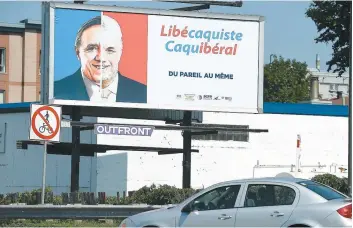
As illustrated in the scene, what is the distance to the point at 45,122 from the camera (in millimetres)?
22328

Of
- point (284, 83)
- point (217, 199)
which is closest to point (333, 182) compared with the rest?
point (217, 199)

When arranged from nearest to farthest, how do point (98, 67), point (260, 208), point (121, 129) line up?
point (260, 208)
point (121, 129)
point (98, 67)

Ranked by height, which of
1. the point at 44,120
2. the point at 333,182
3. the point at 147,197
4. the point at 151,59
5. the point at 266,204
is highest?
the point at 151,59

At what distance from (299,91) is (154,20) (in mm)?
69058

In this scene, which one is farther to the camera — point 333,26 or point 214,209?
point 333,26

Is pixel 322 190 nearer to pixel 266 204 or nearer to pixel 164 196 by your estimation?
pixel 266 204

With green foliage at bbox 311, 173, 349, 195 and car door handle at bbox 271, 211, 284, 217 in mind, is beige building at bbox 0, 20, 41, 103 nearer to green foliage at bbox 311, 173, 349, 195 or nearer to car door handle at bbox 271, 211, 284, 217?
green foliage at bbox 311, 173, 349, 195

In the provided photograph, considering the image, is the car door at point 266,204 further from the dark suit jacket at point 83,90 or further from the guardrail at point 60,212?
the dark suit jacket at point 83,90

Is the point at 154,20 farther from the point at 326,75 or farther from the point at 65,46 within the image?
the point at 326,75

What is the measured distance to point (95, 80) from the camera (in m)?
29.2

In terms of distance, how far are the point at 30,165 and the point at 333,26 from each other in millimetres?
16118

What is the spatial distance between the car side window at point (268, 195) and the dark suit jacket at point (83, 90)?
A: 47.2 feet

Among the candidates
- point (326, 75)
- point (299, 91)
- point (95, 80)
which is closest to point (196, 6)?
point (95, 80)

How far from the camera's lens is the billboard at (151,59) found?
28.9 m
